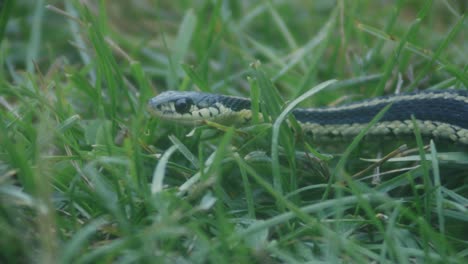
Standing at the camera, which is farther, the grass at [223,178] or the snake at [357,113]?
the snake at [357,113]

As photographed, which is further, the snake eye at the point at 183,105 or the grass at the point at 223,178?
the snake eye at the point at 183,105

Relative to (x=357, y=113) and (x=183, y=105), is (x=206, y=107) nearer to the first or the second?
(x=183, y=105)

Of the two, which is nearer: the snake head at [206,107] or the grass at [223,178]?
the grass at [223,178]

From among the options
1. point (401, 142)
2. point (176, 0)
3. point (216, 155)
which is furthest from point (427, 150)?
point (176, 0)

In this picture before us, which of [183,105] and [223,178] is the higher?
[183,105]

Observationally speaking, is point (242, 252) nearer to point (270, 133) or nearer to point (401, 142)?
point (270, 133)

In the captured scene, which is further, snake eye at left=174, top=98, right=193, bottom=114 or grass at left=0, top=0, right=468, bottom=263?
snake eye at left=174, top=98, right=193, bottom=114

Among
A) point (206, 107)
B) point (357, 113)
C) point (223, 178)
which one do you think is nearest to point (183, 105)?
point (206, 107)
